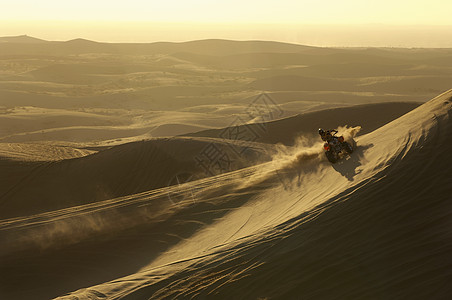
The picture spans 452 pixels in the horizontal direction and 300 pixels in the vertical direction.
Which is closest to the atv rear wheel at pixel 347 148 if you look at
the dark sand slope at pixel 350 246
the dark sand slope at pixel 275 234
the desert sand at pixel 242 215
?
the dark sand slope at pixel 275 234

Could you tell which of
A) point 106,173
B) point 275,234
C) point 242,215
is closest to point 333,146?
point 242,215

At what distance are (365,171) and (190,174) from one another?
8.96 meters

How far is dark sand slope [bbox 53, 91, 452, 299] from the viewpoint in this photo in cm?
707

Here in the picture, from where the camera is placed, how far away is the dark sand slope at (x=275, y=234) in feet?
24.1

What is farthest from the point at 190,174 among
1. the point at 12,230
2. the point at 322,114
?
the point at 322,114

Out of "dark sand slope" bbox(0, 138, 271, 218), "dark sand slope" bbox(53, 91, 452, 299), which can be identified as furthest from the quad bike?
"dark sand slope" bbox(0, 138, 271, 218)

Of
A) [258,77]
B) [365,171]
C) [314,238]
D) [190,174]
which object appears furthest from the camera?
[258,77]

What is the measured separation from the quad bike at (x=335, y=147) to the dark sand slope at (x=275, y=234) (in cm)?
34

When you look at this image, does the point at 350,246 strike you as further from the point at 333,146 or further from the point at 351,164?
the point at 333,146

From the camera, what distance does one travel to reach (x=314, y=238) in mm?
8289

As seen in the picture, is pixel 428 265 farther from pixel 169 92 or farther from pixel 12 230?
pixel 169 92

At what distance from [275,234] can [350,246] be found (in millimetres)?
1588

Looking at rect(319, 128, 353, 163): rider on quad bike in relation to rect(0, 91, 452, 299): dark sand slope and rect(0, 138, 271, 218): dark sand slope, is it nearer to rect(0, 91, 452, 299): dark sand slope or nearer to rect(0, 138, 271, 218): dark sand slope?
rect(0, 91, 452, 299): dark sand slope

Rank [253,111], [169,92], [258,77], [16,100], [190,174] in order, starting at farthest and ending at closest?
[258,77], [169,92], [16,100], [253,111], [190,174]
